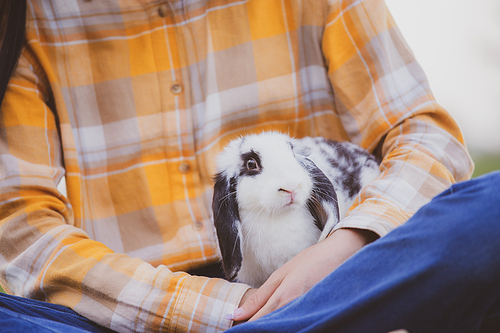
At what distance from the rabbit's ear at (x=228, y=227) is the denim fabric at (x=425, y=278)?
0.14 m

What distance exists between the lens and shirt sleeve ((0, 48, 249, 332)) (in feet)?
2.68

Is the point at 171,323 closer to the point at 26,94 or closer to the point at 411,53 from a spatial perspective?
the point at 26,94

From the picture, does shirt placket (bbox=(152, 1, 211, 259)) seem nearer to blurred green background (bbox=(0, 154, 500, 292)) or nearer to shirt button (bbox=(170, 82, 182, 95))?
shirt button (bbox=(170, 82, 182, 95))

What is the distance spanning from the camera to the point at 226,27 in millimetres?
1118

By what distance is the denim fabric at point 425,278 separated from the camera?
0.59 meters

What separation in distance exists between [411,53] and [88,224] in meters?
1.09

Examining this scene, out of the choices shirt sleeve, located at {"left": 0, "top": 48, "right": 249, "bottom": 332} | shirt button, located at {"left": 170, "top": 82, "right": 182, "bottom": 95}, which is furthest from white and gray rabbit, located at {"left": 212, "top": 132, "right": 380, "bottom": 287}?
shirt button, located at {"left": 170, "top": 82, "right": 182, "bottom": 95}

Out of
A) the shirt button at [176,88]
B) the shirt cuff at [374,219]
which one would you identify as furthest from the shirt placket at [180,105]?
the shirt cuff at [374,219]

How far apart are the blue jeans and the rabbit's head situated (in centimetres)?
15

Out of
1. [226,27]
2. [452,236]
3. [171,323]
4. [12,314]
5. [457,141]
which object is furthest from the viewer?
[226,27]

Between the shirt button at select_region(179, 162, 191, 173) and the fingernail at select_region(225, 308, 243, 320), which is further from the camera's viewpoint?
the shirt button at select_region(179, 162, 191, 173)

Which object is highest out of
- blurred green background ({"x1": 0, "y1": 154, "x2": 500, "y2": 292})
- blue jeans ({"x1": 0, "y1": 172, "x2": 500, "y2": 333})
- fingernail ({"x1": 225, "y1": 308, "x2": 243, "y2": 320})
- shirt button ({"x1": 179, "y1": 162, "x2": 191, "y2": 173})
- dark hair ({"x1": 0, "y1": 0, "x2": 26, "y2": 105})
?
dark hair ({"x1": 0, "y1": 0, "x2": 26, "y2": 105})

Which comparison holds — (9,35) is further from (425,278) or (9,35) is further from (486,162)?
(486,162)

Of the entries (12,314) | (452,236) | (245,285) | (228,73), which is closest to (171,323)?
(245,285)
